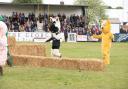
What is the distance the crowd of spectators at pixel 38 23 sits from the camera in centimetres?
5138

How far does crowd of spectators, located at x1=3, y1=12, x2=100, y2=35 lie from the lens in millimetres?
51375

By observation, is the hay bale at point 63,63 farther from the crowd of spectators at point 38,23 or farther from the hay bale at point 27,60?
the crowd of spectators at point 38,23

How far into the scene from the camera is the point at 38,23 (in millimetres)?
52844

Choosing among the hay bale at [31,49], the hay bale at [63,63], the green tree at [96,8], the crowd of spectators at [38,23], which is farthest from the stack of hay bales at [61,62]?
the green tree at [96,8]

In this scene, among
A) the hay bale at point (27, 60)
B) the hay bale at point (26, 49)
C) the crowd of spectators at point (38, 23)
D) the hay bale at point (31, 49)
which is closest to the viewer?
the hay bale at point (27, 60)

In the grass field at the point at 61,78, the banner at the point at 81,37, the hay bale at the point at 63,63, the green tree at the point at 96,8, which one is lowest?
the banner at the point at 81,37

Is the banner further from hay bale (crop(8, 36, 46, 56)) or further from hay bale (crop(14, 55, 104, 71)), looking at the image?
hay bale (crop(14, 55, 104, 71))

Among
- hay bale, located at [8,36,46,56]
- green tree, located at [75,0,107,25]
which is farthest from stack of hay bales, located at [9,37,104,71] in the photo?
green tree, located at [75,0,107,25]

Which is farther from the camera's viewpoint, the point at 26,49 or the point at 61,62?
the point at 26,49

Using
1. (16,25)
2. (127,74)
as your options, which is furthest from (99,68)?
(16,25)

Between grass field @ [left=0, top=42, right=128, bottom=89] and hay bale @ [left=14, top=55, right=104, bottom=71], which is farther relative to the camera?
hay bale @ [left=14, top=55, right=104, bottom=71]

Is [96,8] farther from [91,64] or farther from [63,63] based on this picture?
[91,64]

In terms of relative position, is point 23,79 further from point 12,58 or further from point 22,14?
point 22,14

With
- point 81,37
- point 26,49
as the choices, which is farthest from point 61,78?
point 81,37
